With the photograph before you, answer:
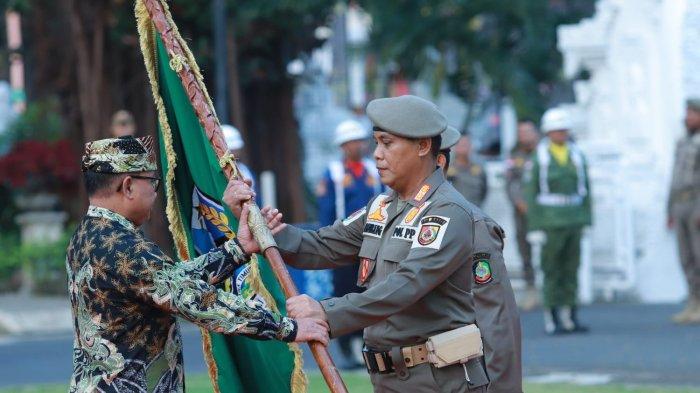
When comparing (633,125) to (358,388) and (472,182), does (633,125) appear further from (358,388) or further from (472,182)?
(358,388)

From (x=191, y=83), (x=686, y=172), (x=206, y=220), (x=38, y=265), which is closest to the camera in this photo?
(x=191, y=83)

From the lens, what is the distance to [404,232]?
612 cm

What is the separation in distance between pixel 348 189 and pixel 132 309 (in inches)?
256

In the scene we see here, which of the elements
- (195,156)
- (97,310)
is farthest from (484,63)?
(97,310)

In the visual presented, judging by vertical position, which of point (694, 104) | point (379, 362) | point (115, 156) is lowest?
point (694, 104)

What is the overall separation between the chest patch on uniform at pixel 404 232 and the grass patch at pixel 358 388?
457cm

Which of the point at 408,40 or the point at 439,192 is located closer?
the point at 439,192

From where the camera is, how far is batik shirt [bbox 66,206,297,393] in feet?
18.5

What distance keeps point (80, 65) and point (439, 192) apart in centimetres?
1428

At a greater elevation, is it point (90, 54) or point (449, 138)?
point (449, 138)

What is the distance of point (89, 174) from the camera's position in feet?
19.1

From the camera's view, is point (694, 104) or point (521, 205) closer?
point (694, 104)

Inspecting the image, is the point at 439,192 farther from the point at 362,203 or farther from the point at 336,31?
the point at 336,31

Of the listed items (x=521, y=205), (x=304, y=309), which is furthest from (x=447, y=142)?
(x=521, y=205)
